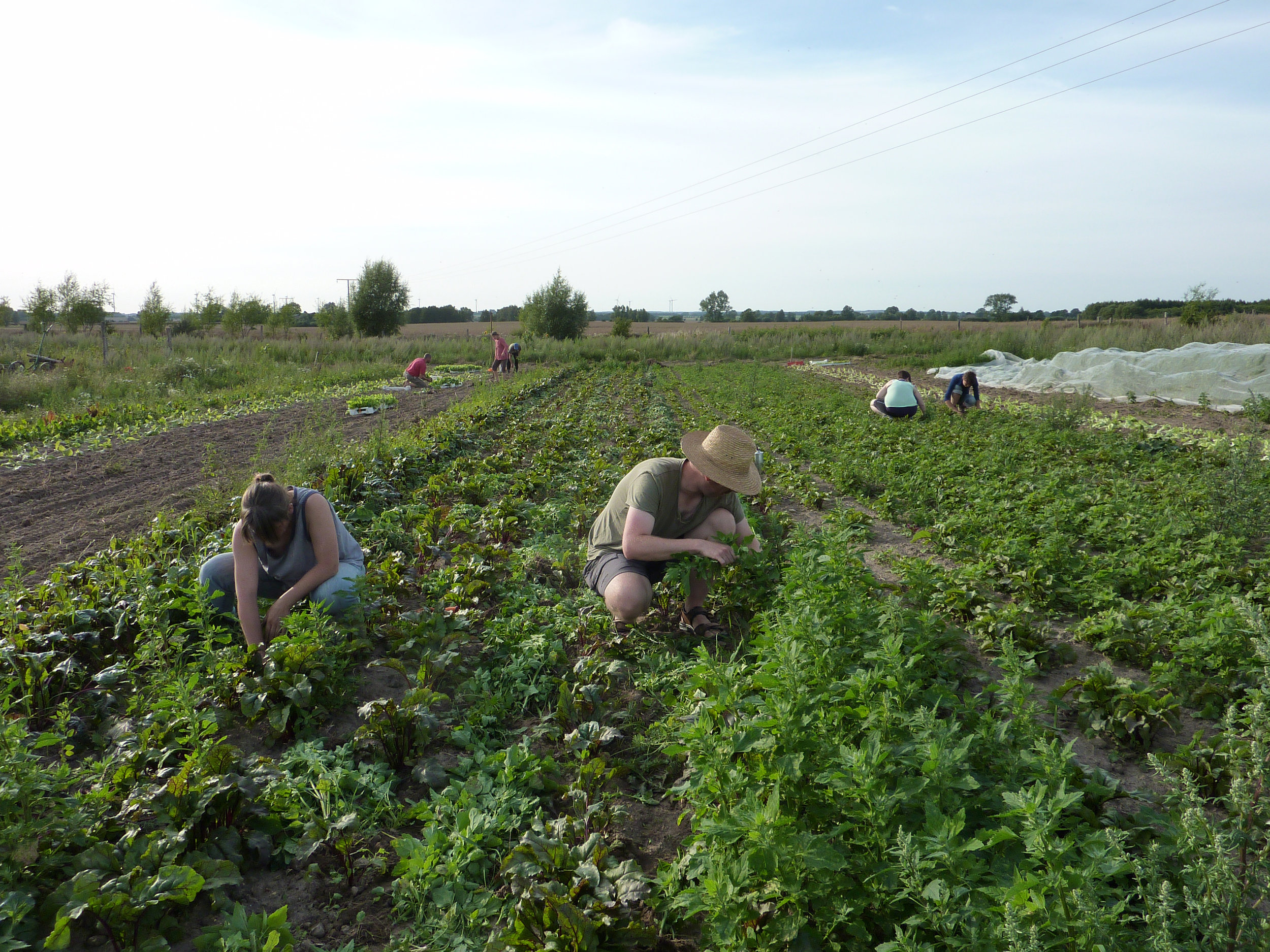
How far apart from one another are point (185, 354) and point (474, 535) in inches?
814

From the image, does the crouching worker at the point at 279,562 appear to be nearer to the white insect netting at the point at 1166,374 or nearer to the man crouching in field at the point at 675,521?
the man crouching in field at the point at 675,521

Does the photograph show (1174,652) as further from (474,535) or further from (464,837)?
(474,535)

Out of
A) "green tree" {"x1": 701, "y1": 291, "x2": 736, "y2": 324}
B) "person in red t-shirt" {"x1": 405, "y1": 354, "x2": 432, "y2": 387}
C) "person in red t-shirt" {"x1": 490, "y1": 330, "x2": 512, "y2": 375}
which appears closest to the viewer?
"person in red t-shirt" {"x1": 405, "y1": 354, "x2": 432, "y2": 387}

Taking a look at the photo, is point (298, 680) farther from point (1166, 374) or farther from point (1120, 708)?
point (1166, 374)

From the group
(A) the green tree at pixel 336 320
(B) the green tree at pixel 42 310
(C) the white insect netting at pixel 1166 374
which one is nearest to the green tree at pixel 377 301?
(A) the green tree at pixel 336 320

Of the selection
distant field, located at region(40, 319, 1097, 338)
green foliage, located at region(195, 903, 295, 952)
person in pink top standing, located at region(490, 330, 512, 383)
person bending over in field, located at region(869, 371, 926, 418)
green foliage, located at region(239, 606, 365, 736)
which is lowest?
green foliage, located at region(195, 903, 295, 952)

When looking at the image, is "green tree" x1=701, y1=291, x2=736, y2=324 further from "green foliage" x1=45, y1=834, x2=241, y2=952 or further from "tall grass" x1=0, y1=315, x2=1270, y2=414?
"green foliage" x1=45, y1=834, x2=241, y2=952

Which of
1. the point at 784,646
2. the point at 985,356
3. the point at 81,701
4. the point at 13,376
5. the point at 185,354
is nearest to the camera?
the point at 784,646

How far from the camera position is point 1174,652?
373 centimetres

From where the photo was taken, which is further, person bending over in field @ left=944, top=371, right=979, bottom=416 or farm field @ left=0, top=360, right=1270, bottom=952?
person bending over in field @ left=944, top=371, right=979, bottom=416

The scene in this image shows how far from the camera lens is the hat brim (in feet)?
13.8

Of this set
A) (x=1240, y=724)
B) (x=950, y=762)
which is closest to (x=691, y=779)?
(x=950, y=762)

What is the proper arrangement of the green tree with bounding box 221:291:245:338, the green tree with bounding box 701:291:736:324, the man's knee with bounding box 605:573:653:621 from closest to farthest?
the man's knee with bounding box 605:573:653:621
the green tree with bounding box 221:291:245:338
the green tree with bounding box 701:291:736:324

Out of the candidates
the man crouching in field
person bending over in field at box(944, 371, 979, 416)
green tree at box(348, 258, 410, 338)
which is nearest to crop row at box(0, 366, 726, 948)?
the man crouching in field
